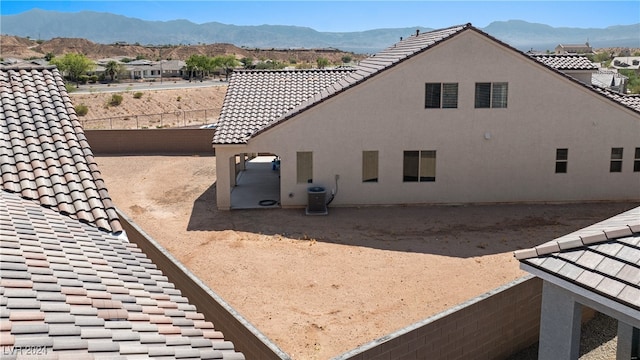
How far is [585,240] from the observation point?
7652 millimetres

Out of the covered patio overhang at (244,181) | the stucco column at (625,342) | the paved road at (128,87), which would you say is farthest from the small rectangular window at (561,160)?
the paved road at (128,87)

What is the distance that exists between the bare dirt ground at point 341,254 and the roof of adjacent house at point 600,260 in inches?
210

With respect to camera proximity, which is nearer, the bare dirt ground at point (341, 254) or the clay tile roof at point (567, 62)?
the bare dirt ground at point (341, 254)

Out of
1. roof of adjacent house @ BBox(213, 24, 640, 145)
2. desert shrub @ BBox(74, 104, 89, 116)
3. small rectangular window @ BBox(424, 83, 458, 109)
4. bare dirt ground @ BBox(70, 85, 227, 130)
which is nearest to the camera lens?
roof of adjacent house @ BBox(213, 24, 640, 145)

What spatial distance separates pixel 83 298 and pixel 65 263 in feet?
3.79

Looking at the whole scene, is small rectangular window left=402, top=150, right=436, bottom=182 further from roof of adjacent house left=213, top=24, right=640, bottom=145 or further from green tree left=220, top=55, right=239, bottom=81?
green tree left=220, top=55, right=239, bottom=81

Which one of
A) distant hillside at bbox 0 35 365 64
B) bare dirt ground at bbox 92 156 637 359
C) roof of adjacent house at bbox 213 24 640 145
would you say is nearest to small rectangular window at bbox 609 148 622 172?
bare dirt ground at bbox 92 156 637 359

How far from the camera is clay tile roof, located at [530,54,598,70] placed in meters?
25.8

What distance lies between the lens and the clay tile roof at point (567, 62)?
25750 mm

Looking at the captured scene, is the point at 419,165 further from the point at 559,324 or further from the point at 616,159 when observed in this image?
the point at 559,324

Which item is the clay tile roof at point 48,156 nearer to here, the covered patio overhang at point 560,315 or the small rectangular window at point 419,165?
the covered patio overhang at point 560,315

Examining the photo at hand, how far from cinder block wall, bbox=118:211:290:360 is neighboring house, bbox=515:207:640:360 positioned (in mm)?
3722

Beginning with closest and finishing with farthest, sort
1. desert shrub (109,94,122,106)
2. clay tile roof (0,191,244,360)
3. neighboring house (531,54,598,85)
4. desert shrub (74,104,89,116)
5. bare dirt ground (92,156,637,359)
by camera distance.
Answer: clay tile roof (0,191,244,360), bare dirt ground (92,156,637,359), neighboring house (531,54,598,85), desert shrub (74,104,89,116), desert shrub (109,94,122,106)

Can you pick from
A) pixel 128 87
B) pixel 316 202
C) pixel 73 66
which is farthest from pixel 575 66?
pixel 73 66
